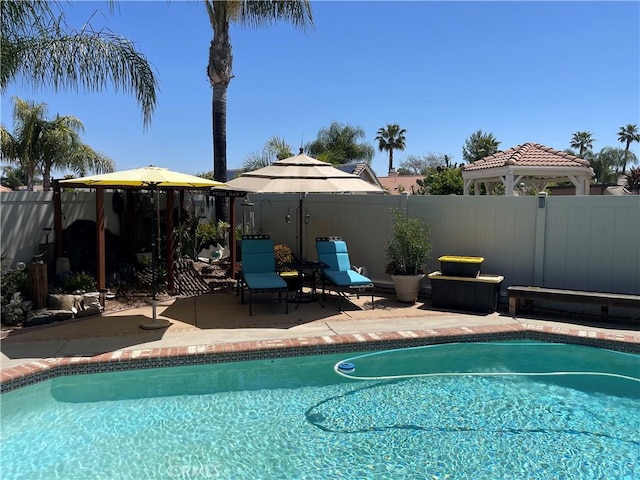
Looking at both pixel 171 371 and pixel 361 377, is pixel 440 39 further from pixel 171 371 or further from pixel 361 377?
pixel 171 371

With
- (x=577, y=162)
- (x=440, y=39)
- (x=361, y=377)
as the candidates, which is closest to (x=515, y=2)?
(x=440, y=39)

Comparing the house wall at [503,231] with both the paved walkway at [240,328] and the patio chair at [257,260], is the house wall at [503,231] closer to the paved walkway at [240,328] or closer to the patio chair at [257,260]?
the paved walkway at [240,328]

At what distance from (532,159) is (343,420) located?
11569 mm

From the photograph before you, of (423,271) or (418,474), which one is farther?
(423,271)

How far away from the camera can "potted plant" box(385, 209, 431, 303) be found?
9.45 m

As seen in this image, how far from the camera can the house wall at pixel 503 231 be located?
8.55 m

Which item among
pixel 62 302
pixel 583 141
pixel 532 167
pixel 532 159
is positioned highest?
pixel 583 141

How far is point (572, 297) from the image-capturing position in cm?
819

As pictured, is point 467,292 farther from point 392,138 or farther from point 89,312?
point 392,138

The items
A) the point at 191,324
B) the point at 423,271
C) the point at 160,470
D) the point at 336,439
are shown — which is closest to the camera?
the point at 160,470

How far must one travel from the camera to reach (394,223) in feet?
34.2

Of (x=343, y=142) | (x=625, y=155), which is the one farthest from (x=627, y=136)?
(x=343, y=142)

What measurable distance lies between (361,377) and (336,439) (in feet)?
4.87

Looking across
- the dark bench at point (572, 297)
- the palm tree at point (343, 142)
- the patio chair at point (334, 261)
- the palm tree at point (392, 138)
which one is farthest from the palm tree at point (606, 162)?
the patio chair at point (334, 261)
